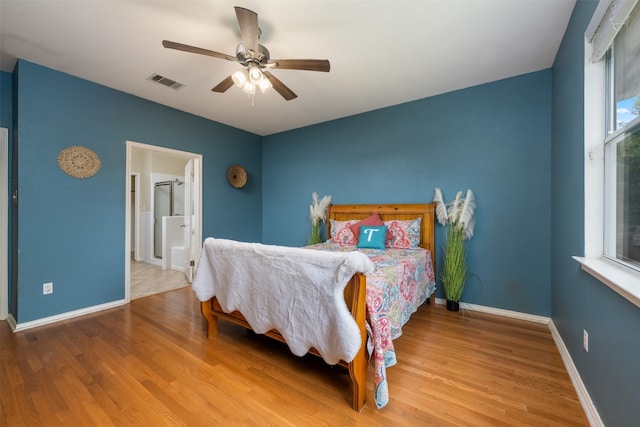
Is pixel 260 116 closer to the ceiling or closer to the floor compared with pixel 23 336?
closer to the ceiling

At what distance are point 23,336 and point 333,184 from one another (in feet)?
12.3

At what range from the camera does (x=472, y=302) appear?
117 inches

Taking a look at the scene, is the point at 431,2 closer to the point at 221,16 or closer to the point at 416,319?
the point at 221,16

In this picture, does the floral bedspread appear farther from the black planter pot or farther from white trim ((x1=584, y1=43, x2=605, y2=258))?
white trim ((x1=584, y1=43, x2=605, y2=258))

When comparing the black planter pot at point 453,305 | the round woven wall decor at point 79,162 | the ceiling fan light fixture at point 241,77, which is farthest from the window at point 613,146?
the round woven wall decor at point 79,162

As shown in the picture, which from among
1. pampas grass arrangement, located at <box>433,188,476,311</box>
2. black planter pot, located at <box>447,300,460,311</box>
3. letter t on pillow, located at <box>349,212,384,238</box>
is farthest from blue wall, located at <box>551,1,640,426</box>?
letter t on pillow, located at <box>349,212,384,238</box>

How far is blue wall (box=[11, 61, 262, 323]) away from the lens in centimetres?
249

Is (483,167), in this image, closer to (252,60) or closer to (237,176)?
(252,60)

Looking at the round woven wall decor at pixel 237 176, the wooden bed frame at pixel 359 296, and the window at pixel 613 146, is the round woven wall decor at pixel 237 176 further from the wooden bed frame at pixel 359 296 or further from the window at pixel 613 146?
the window at pixel 613 146

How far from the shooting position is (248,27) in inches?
64.8

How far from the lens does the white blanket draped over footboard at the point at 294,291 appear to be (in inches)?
56.3

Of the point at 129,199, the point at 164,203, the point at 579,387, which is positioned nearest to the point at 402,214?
the point at 579,387

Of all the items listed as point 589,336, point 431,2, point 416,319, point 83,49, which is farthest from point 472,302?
point 83,49

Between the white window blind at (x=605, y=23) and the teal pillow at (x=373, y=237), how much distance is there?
2.14m
